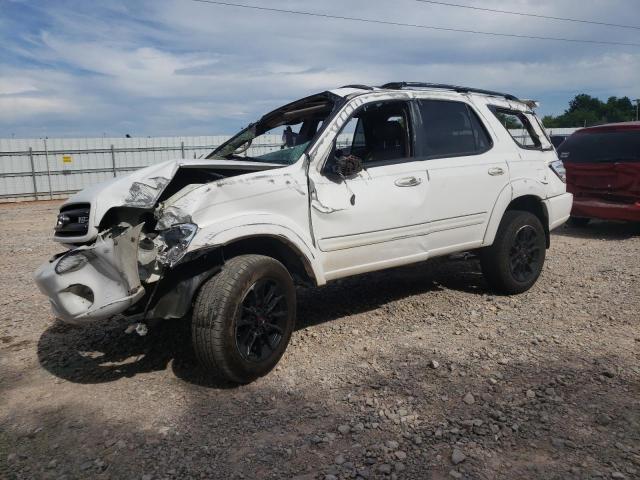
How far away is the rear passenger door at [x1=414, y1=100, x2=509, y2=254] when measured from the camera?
455 centimetres

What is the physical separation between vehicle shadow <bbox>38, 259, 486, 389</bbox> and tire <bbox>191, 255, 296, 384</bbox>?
0.86ft

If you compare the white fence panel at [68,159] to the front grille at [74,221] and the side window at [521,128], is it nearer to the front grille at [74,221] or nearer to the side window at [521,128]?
the side window at [521,128]

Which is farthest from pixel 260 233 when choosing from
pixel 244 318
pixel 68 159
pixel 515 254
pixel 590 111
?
pixel 590 111

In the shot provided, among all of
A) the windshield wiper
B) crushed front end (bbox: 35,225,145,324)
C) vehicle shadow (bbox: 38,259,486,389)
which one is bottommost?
vehicle shadow (bbox: 38,259,486,389)

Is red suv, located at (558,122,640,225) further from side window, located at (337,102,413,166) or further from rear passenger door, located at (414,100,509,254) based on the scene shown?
side window, located at (337,102,413,166)

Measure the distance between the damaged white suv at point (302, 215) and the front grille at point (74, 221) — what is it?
0.01 meters

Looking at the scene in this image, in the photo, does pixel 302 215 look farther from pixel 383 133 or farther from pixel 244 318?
pixel 383 133

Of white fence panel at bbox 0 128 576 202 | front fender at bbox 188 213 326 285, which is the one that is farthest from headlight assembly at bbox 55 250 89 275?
white fence panel at bbox 0 128 576 202

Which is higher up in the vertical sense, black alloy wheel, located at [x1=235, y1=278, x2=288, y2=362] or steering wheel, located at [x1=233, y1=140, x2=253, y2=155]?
steering wheel, located at [x1=233, y1=140, x2=253, y2=155]

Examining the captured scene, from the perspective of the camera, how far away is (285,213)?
144 inches

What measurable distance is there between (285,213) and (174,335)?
1564mm

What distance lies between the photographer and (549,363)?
3.71 m

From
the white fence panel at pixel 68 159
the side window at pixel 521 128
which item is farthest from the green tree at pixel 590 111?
the side window at pixel 521 128

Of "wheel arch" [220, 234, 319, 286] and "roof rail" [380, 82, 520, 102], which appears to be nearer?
"wheel arch" [220, 234, 319, 286]
